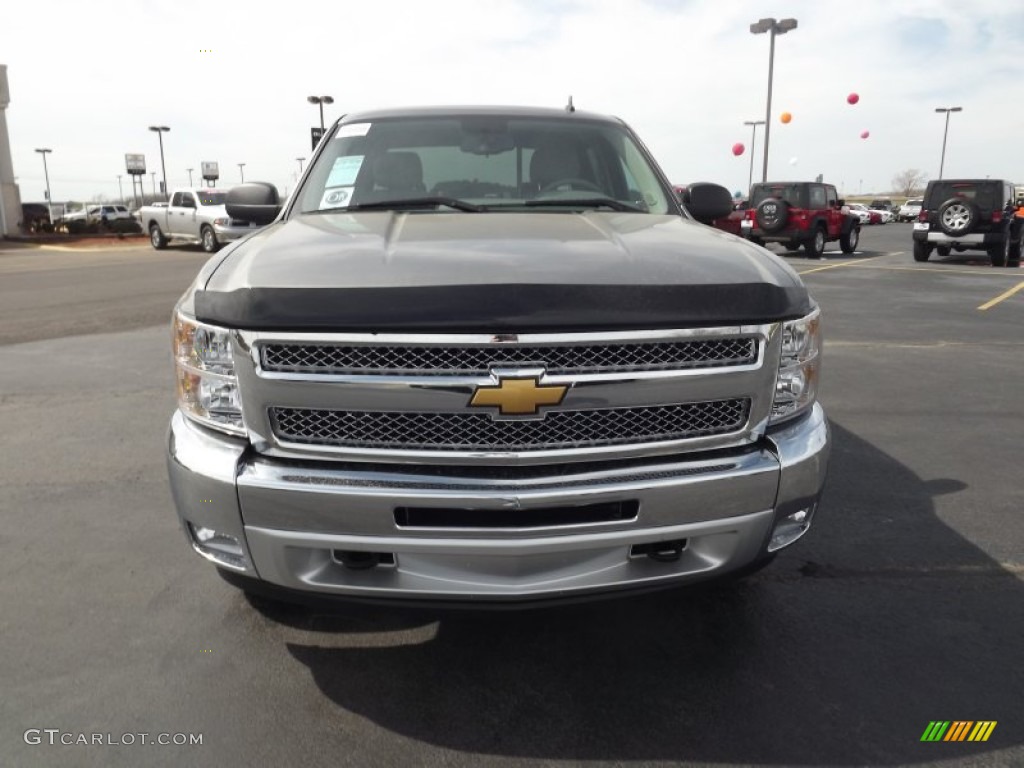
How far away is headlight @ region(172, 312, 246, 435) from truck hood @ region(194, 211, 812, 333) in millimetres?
62

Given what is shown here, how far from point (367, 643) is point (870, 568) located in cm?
205

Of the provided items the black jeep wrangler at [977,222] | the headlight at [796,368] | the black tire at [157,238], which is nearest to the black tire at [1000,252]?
the black jeep wrangler at [977,222]

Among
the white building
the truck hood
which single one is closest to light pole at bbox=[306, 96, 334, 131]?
the white building

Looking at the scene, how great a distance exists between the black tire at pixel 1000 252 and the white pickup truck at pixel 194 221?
18.2 metres

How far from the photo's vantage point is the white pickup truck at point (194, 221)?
21.4 meters

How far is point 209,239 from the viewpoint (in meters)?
22.4

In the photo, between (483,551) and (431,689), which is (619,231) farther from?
(431,689)

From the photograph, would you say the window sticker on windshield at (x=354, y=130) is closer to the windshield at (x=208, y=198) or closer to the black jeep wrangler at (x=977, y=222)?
the black jeep wrangler at (x=977, y=222)

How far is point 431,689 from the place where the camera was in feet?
8.13

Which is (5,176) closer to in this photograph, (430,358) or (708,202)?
(708,202)

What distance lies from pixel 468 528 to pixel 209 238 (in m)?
22.3

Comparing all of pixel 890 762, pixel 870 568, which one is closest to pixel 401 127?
pixel 870 568

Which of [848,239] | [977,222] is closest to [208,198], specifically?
[848,239]

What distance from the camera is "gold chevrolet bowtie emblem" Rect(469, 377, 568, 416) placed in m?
2.06
